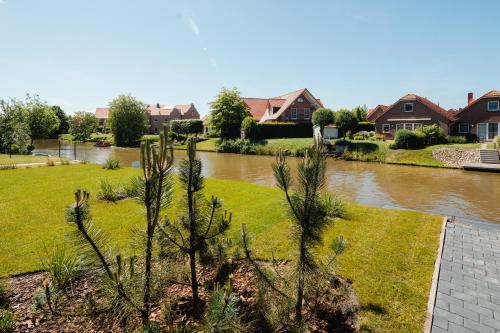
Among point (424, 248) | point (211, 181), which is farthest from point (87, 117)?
point (424, 248)

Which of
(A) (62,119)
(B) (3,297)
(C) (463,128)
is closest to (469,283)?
(B) (3,297)

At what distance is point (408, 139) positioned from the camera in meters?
30.1

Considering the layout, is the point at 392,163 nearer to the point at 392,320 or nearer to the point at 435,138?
the point at 435,138

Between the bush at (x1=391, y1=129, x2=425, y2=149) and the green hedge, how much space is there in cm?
1607

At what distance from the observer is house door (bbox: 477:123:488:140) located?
33.9 metres

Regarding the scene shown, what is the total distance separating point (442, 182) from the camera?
19.4 meters

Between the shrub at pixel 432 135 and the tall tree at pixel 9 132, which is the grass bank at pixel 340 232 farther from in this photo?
the shrub at pixel 432 135

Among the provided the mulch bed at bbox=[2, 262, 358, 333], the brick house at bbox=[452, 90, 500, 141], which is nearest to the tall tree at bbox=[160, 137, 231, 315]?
the mulch bed at bbox=[2, 262, 358, 333]

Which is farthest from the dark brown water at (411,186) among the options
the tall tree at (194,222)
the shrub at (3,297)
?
→ the tall tree at (194,222)

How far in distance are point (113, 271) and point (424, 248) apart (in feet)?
22.8

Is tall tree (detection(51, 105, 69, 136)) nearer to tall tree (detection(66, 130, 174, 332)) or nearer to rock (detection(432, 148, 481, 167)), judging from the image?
rock (detection(432, 148, 481, 167))

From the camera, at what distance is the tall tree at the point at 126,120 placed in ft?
170

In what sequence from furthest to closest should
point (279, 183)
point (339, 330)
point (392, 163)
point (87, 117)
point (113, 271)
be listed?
point (87, 117)
point (392, 163)
point (339, 330)
point (279, 183)
point (113, 271)

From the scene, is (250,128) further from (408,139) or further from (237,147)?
(408,139)
